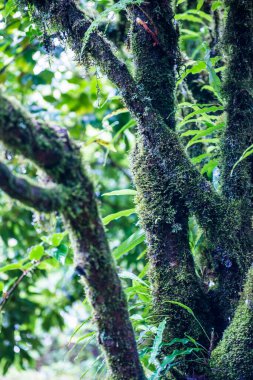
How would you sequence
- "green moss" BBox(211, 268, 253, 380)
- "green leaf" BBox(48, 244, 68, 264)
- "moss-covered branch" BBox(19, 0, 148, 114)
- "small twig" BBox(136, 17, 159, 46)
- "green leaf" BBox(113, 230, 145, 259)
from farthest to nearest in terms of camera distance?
"green leaf" BBox(48, 244, 68, 264) → "green leaf" BBox(113, 230, 145, 259) → "small twig" BBox(136, 17, 159, 46) → "moss-covered branch" BBox(19, 0, 148, 114) → "green moss" BBox(211, 268, 253, 380)

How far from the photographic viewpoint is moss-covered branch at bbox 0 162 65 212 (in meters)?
0.89

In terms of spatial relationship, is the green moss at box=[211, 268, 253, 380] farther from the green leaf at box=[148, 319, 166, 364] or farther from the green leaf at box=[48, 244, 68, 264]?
the green leaf at box=[48, 244, 68, 264]

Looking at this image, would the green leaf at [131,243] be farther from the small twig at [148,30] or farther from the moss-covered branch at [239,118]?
the small twig at [148,30]

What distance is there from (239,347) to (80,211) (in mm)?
580

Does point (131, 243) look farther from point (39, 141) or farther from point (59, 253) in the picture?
point (39, 141)

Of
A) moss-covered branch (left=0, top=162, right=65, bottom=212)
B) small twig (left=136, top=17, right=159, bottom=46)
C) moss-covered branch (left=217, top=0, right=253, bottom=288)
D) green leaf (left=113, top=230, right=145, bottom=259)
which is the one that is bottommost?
green leaf (left=113, top=230, right=145, bottom=259)

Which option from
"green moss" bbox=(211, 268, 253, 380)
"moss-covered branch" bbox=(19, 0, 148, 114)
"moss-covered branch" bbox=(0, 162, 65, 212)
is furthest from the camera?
"moss-covered branch" bbox=(19, 0, 148, 114)

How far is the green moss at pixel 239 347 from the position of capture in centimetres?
123

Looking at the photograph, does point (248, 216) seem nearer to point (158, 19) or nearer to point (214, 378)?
point (214, 378)

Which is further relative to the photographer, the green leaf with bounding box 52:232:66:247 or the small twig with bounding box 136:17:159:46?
the green leaf with bounding box 52:232:66:247

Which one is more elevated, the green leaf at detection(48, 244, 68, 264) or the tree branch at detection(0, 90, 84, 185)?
the tree branch at detection(0, 90, 84, 185)

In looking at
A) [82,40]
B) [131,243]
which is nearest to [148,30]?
[82,40]

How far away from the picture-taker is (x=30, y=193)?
915 mm

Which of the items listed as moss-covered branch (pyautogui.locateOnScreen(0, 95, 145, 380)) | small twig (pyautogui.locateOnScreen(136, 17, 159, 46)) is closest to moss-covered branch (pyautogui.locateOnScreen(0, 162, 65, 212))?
moss-covered branch (pyautogui.locateOnScreen(0, 95, 145, 380))
